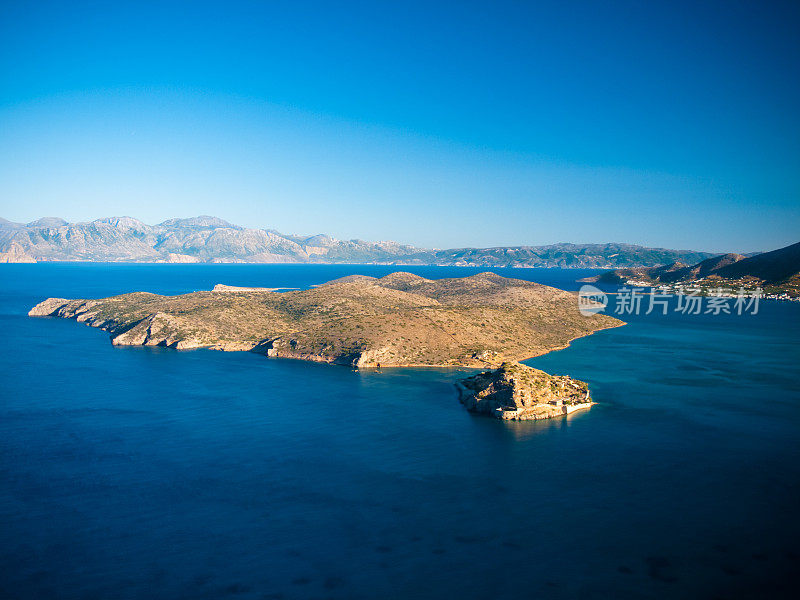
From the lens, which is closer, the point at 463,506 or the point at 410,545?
the point at 410,545

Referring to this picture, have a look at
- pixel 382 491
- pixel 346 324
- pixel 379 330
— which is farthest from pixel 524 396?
pixel 346 324

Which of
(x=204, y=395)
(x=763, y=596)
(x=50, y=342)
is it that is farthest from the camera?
(x=50, y=342)

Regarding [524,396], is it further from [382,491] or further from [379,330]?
[379,330]

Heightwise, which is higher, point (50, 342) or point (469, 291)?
point (469, 291)

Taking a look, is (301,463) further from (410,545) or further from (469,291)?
(469,291)

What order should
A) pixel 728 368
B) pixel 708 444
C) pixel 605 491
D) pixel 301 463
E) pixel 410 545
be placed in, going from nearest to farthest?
pixel 410 545, pixel 605 491, pixel 301 463, pixel 708 444, pixel 728 368

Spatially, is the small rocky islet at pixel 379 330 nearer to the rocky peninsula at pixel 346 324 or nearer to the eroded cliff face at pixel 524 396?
the eroded cliff face at pixel 524 396

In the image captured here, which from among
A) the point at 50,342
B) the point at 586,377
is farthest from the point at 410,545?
the point at 50,342
